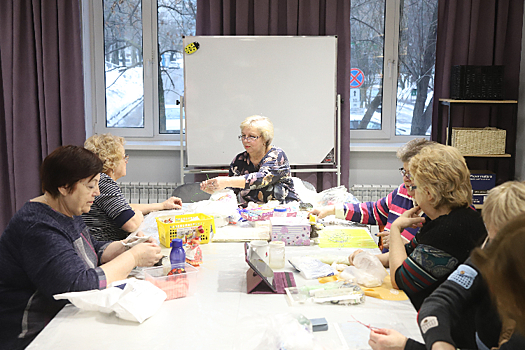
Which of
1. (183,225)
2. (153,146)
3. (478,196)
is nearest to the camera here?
(183,225)

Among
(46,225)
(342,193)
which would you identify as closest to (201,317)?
→ (46,225)

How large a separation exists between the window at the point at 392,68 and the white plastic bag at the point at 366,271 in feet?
8.98

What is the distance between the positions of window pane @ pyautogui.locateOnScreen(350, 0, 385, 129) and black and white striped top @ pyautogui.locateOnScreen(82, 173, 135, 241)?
2.64m

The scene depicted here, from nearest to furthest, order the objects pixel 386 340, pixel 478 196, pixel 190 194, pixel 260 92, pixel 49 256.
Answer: pixel 386 340 < pixel 49 256 < pixel 190 194 < pixel 478 196 < pixel 260 92

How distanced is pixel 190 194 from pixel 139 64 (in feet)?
4.95

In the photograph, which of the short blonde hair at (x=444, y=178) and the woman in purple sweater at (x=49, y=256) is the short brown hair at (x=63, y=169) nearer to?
the woman in purple sweater at (x=49, y=256)

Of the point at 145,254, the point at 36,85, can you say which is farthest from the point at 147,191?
the point at 145,254

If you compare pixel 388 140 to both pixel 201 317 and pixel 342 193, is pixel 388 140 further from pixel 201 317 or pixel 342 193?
pixel 201 317

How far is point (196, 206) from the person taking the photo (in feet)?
8.67

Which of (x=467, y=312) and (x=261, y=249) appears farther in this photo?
(x=261, y=249)

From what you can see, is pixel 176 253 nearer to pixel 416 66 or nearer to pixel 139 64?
pixel 139 64

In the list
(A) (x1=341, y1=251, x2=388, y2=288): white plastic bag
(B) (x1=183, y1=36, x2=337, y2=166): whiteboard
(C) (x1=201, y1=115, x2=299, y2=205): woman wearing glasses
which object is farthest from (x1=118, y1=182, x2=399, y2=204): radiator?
(A) (x1=341, y1=251, x2=388, y2=288): white plastic bag

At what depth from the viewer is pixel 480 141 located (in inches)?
149

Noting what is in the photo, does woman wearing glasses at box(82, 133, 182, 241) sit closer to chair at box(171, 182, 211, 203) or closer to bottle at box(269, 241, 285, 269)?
bottle at box(269, 241, 285, 269)
